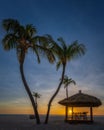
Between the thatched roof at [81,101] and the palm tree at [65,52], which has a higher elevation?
the palm tree at [65,52]

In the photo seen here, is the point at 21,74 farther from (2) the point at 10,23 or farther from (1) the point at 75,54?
(1) the point at 75,54

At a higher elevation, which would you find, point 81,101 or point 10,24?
point 10,24

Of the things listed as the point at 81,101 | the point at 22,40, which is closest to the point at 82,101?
the point at 81,101

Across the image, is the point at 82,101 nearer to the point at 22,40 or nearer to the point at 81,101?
the point at 81,101

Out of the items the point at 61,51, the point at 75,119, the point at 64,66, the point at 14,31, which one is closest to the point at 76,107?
the point at 75,119

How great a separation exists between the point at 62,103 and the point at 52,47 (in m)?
6.51

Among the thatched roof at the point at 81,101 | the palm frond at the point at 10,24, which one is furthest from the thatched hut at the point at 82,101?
the palm frond at the point at 10,24

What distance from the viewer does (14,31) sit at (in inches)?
979

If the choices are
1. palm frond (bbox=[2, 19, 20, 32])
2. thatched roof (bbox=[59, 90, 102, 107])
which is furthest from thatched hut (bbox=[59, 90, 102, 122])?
palm frond (bbox=[2, 19, 20, 32])

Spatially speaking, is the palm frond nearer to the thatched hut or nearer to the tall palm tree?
the tall palm tree

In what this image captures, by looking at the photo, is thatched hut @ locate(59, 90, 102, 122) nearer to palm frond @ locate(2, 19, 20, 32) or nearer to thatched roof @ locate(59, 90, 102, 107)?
thatched roof @ locate(59, 90, 102, 107)

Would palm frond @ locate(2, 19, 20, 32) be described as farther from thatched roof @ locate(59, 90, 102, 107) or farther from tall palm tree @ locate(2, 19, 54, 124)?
A: thatched roof @ locate(59, 90, 102, 107)

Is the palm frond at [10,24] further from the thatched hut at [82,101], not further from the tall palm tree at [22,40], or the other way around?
the thatched hut at [82,101]

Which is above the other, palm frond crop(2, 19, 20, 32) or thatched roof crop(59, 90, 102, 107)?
palm frond crop(2, 19, 20, 32)
